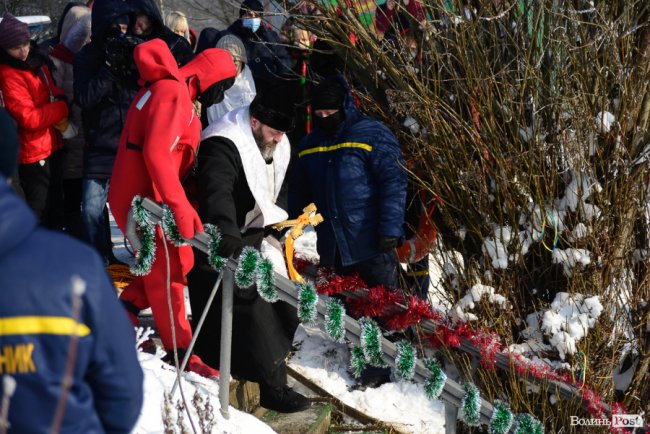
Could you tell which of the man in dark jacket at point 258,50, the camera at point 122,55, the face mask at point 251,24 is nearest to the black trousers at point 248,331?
the camera at point 122,55

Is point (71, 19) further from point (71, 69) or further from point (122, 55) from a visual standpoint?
point (122, 55)

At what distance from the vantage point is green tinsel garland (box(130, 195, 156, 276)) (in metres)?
4.30

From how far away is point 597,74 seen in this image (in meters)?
4.41

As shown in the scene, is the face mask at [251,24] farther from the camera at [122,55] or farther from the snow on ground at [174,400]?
the snow on ground at [174,400]

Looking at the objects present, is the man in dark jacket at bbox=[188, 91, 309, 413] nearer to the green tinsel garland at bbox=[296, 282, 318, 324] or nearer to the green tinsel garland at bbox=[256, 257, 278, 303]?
the green tinsel garland at bbox=[256, 257, 278, 303]

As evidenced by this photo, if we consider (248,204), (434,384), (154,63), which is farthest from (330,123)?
(434,384)

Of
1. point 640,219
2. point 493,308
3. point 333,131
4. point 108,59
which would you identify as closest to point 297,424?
point 493,308

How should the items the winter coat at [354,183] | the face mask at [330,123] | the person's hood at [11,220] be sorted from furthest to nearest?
the face mask at [330,123] < the winter coat at [354,183] < the person's hood at [11,220]

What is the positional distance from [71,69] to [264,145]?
2492mm

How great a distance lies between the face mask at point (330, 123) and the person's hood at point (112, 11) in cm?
124

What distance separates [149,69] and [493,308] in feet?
7.11

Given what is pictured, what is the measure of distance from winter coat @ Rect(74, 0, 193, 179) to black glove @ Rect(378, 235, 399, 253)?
5.93ft

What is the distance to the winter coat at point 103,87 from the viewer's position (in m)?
5.52

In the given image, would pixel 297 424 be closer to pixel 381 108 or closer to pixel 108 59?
pixel 381 108
